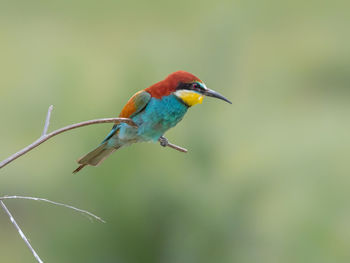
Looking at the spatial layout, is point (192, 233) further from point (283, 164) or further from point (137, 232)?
point (283, 164)

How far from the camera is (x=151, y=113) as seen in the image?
91 centimetres

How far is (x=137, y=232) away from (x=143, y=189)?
19cm

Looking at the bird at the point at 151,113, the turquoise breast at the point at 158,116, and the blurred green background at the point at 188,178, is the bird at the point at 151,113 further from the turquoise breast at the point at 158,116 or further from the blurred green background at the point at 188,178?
the blurred green background at the point at 188,178

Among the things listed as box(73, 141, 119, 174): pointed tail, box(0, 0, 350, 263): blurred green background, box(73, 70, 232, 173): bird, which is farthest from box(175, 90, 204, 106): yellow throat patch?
box(0, 0, 350, 263): blurred green background

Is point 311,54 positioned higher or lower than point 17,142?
higher

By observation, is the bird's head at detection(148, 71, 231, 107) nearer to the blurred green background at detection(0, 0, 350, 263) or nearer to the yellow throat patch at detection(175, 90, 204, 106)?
the yellow throat patch at detection(175, 90, 204, 106)

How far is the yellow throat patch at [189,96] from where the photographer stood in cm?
85

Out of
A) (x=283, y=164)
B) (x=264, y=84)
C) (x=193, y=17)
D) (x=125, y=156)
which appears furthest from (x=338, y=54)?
(x=125, y=156)

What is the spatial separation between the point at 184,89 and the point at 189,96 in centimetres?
1

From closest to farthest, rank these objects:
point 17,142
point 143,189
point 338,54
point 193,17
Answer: point 143,189
point 17,142
point 338,54
point 193,17

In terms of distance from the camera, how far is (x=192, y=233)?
2428 mm

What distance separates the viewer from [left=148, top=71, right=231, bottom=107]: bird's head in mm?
839

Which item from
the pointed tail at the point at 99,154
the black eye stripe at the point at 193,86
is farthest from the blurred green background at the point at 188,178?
the black eye stripe at the point at 193,86

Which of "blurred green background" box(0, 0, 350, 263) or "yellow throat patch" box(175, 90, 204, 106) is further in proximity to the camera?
"blurred green background" box(0, 0, 350, 263)
